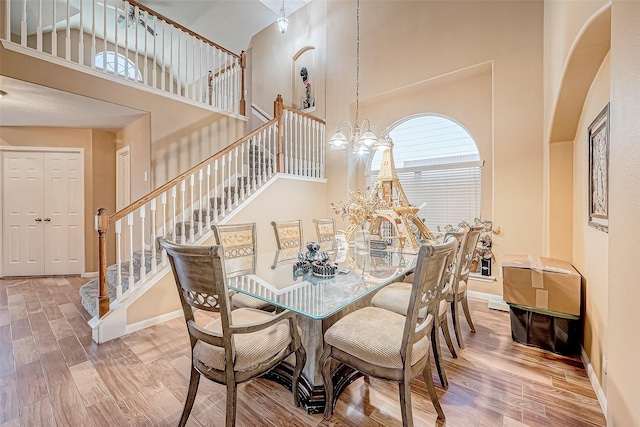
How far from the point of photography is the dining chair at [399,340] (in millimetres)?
1354

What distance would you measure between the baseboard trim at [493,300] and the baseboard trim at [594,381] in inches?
41.6

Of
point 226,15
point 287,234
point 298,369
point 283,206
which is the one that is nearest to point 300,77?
point 226,15

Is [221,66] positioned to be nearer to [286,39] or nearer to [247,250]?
[286,39]

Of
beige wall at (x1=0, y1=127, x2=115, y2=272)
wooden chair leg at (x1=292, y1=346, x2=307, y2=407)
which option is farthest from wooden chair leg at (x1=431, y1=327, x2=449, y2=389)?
beige wall at (x1=0, y1=127, x2=115, y2=272)

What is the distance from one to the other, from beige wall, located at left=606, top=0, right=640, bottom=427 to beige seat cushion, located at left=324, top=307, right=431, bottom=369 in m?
0.77

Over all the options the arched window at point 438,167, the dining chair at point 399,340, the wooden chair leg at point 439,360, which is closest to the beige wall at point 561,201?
the arched window at point 438,167

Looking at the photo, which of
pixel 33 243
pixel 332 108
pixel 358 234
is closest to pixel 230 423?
pixel 358 234

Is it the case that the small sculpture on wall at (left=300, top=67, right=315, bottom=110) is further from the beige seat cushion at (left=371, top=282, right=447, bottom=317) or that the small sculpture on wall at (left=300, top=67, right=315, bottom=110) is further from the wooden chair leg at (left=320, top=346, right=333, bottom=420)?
the wooden chair leg at (left=320, top=346, right=333, bottom=420)

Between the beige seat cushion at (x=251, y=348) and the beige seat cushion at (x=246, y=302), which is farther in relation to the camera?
the beige seat cushion at (x=246, y=302)

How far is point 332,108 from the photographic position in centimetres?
514

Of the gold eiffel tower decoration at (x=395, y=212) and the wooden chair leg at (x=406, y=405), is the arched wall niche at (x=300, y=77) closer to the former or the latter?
the gold eiffel tower decoration at (x=395, y=212)

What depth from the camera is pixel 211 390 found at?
1.91 metres

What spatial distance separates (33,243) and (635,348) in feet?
23.7

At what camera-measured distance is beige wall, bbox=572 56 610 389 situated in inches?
72.8
